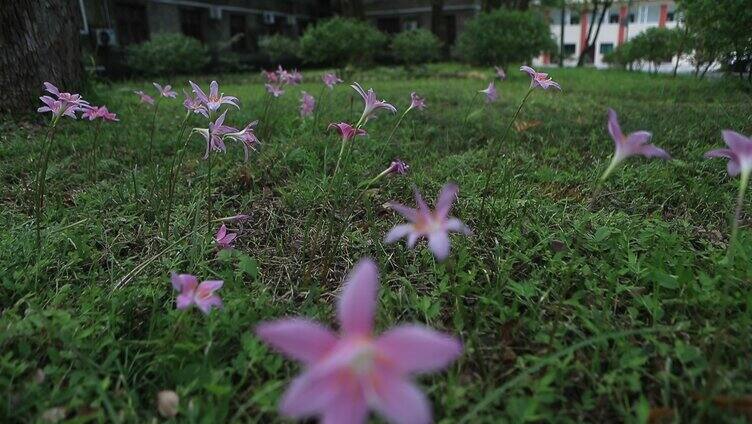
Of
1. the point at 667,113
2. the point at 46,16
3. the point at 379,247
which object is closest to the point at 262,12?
the point at 46,16

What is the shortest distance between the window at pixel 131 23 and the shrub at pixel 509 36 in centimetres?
924

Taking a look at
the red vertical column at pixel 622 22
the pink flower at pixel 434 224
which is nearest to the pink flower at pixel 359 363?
the pink flower at pixel 434 224

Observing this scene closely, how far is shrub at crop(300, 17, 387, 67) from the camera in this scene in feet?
38.4

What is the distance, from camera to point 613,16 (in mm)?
40156

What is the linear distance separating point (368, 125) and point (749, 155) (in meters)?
2.90

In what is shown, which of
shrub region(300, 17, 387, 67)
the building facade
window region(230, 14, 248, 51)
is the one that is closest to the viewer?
shrub region(300, 17, 387, 67)

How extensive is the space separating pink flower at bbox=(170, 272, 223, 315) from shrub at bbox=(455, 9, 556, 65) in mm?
10902

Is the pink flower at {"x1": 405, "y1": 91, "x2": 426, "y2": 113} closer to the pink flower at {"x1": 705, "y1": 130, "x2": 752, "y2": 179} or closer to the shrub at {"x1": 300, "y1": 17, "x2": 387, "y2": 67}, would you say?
the pink flower at {"x1": 705, "y1": 130, "x2": 752, "y2": 179}

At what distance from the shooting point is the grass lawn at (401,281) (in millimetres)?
1102

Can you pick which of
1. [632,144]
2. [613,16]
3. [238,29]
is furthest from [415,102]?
[613,16]

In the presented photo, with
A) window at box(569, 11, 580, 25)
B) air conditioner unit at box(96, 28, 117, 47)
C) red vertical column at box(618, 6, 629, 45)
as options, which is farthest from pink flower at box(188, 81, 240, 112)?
red vertical column at box(618, 6, 629, 45)

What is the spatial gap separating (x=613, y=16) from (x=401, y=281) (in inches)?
1795

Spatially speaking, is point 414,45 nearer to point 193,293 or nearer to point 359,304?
point 193,293

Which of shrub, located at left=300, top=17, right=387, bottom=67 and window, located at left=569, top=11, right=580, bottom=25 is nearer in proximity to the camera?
shrub, located at left=300, top=17, right=387, bottom=67
